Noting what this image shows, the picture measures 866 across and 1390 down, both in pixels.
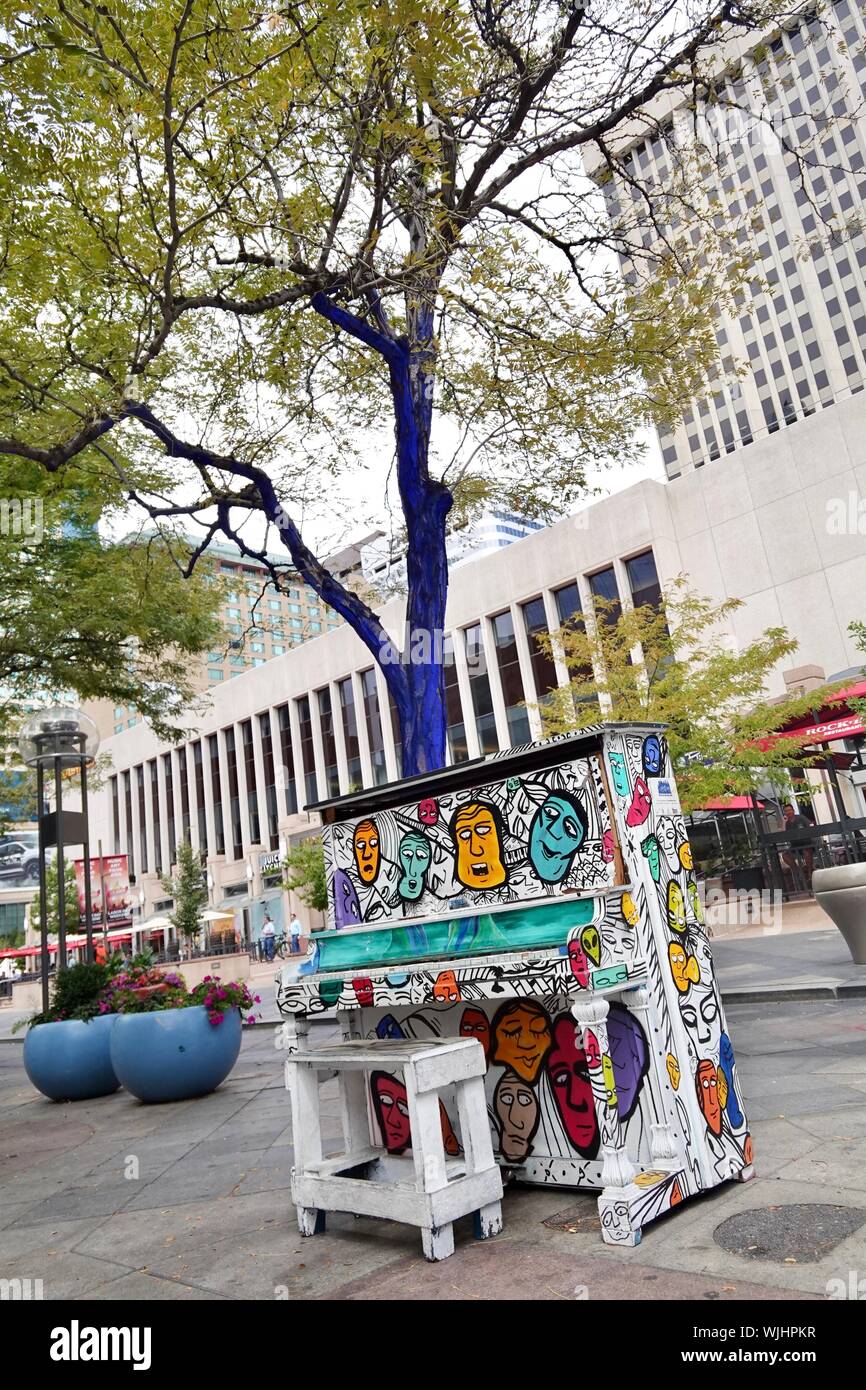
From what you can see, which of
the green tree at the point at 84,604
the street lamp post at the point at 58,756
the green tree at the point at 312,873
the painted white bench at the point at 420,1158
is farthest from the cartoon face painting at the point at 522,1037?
the green tree at the point at 312,873

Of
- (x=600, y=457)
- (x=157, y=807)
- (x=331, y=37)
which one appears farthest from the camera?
(x=157, y=807)

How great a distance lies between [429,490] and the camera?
1084 centimetres

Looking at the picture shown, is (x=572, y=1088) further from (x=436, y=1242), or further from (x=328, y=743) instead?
(x=328, y=743)

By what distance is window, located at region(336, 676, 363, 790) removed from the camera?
163ft

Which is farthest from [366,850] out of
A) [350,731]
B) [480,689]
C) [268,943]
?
[350,731]

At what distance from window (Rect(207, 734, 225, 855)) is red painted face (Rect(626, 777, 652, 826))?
57.2 meters

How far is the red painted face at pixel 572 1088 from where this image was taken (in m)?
4.62

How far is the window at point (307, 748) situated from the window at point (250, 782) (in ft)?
15.5

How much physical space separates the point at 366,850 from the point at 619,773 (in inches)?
80.0

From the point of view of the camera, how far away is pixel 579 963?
388cm

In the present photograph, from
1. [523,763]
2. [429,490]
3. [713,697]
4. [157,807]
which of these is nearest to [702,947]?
[523,763]

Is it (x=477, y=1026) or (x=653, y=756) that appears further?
(x=477, y=1026)
